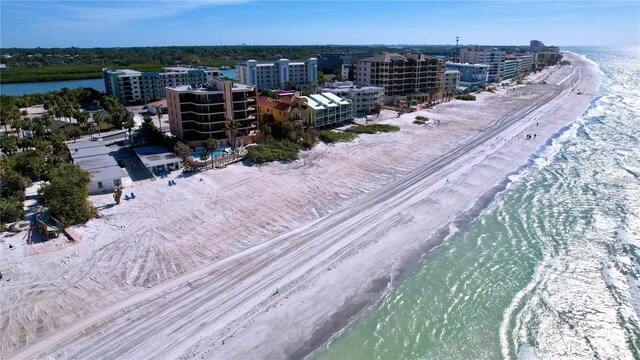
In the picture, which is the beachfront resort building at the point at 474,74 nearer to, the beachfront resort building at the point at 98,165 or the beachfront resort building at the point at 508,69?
the beachfront resort building at the point at 508,69

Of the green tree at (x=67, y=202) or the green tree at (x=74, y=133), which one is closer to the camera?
the green tree at (x=67, y=202)

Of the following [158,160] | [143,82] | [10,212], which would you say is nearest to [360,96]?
[158,160]

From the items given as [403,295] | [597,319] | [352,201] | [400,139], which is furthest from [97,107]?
[597,319]

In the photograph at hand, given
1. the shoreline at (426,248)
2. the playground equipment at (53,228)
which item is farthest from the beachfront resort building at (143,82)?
the shoreline at (426,248)

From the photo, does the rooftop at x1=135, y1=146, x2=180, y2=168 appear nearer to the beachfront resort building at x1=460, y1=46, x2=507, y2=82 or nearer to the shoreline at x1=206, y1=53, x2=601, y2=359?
the shoreline at x1=206, y1=53, x2=601, y2=359

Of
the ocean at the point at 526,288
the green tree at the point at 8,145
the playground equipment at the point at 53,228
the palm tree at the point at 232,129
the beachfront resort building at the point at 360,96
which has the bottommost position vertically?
the ocean at the point at 526,288

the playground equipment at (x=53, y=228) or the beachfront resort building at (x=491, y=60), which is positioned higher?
the beachfront resort building at (x=491, y=60)

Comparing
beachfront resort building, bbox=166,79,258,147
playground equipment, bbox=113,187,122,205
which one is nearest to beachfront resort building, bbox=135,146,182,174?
beachfront resort building, bbox=166,79,258,147
